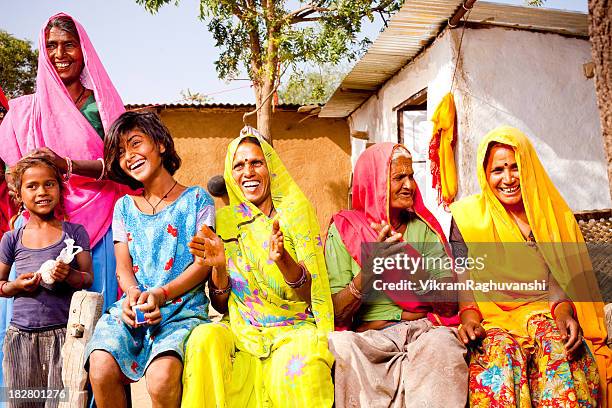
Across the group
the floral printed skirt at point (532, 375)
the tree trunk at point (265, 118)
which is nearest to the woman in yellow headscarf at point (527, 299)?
the floral printed skirt at point (532, 375)

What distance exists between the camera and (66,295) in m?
→ 2.93

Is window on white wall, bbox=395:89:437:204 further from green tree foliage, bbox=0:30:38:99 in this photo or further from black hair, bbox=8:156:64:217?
green tree foliage, bbox=0:30:38:99

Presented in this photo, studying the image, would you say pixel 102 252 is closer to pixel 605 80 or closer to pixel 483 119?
pixel 605 80

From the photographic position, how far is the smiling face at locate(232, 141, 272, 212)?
310 centimetres

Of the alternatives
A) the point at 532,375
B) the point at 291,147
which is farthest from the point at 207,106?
the point at 532,375

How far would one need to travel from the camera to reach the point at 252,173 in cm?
310

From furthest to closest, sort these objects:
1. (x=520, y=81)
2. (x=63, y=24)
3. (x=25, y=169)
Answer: (x=520, y=81), (x=63, y=24), (x=25, y=169)

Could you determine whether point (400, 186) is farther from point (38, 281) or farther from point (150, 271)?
point (38, 281)

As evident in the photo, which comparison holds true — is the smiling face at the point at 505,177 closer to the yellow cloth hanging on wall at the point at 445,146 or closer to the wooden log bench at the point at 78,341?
the wooden log bench at the point at 78,341

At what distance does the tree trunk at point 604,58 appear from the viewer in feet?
10.5

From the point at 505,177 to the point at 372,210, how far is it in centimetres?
75

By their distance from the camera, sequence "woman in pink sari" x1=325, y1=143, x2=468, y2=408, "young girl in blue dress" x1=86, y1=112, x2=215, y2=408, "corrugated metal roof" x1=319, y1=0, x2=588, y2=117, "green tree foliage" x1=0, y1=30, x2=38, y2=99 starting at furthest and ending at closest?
"green tree foliage" x1=0, y1=30, x2=38, y2=99 < "corrugated metal roof" x1=319, y1=0, x2=588, y2=117 < "woman in pink sari" x1=325, y1=143, x2=468, y2=408 < "young girl in blue dress" x1=86, y1=112, x2=215, y2=408

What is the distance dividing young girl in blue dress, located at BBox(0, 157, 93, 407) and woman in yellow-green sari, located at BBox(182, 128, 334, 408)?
73 centimetres

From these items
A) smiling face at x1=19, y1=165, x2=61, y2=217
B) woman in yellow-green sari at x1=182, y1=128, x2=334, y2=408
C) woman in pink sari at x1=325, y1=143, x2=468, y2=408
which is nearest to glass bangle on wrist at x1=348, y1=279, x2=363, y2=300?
woman in pink sari at x1=325, y1=143, x2=468, y2=408
